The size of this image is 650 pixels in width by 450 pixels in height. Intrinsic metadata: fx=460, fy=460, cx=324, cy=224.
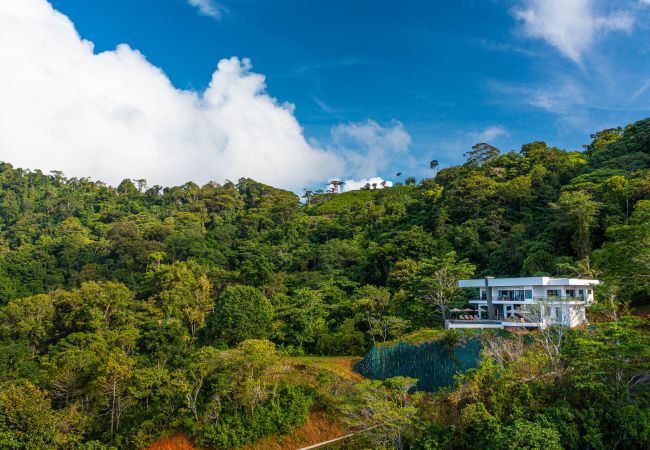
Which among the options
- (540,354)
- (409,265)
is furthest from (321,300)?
(540,354)

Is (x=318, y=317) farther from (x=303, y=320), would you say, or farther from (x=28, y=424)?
(x=28, y=424)

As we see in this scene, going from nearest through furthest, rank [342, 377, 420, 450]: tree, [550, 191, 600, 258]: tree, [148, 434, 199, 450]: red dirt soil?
[342, 377, 420, 450]: tree < [148, 434, 199, 450]: red dirt soil < [550, 191, 600, 258]: tree

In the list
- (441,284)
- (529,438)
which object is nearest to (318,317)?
(441,284)

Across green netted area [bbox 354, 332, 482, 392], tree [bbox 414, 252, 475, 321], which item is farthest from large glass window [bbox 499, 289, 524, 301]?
green netted area [bbox 354, 332, 482, 392]

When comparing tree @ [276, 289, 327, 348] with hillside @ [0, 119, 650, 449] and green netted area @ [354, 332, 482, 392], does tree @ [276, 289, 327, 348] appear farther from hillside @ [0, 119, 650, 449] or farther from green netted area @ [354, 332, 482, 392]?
green netted area @ [354, 332, 482, 392]

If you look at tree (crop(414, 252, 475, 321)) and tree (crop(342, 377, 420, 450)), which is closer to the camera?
tree (crop(342, 377, 420, 450))

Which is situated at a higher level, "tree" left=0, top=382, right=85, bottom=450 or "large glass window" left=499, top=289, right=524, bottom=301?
"large glass window" left=499, top=289, right=524, bottom=301
